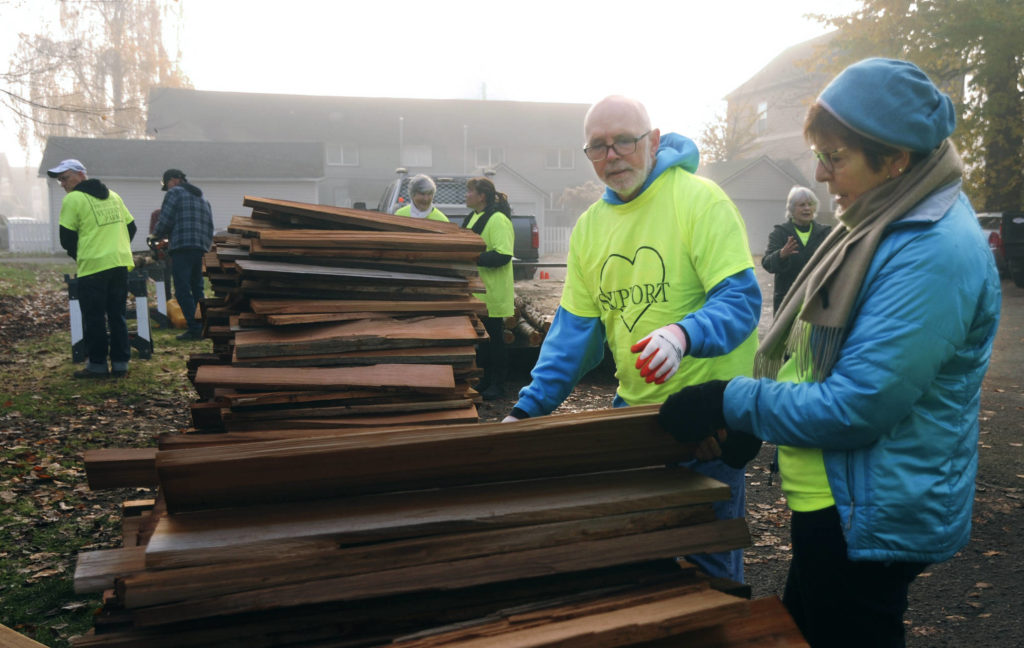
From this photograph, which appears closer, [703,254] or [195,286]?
[703,254]

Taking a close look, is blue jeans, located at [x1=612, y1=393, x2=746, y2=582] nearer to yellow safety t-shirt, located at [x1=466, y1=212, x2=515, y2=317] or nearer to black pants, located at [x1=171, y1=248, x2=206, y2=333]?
yellow safety t-shirt, located at [x1=466, y1=212, x2=515, y2=317]

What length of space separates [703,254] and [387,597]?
1.46 meters

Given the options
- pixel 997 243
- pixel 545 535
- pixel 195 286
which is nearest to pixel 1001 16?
pixel 997 243

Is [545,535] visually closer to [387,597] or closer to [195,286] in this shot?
[387,597]

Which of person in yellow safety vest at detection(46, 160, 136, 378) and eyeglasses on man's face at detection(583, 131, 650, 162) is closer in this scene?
eyeglasses on man's face at detection(583, 131, 650, 162)

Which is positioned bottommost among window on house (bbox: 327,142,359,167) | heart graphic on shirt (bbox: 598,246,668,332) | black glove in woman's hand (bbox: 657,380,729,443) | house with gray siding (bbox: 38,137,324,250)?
black glove in woman's hand (bbox: 657,380,729,443)

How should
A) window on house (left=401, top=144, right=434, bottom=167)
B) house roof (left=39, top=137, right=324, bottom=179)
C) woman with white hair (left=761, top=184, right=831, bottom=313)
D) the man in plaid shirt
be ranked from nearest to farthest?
woman with white hair (left=761, top=184, right=831, bottom=313), the man in plaid shirt, house roof (left=39, top=137, right=324, bottom=179), window on house (left=401, top=144, right=434, bottom=167)

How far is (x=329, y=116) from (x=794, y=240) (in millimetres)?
48306

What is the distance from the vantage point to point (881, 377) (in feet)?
5.57

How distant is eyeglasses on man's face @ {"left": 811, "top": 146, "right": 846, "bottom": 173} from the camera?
1922 millimetres

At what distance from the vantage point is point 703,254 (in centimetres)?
257

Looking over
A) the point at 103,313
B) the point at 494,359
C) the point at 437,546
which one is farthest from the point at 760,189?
the point at 437,546

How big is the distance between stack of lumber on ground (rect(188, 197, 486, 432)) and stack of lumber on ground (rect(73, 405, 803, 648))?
1514mm

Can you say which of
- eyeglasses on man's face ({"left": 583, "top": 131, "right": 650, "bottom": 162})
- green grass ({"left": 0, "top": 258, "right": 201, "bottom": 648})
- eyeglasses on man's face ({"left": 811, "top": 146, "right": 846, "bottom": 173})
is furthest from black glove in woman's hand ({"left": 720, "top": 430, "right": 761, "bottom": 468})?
green grass ({"left": 0, "top": 258, "right": 201, "bottom": 648})
